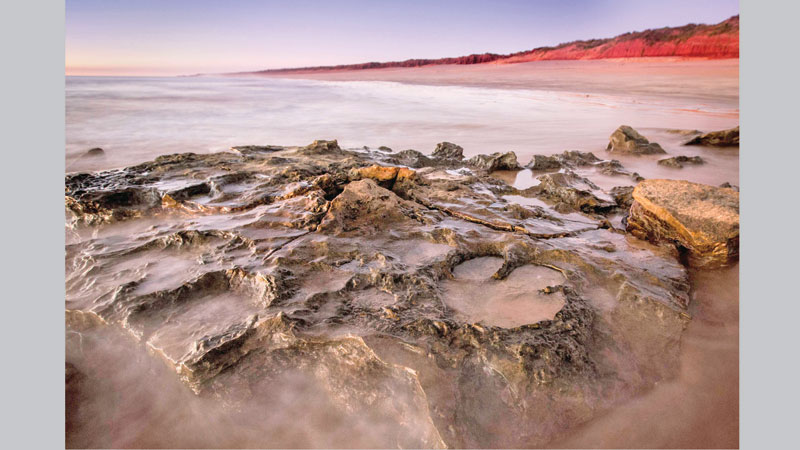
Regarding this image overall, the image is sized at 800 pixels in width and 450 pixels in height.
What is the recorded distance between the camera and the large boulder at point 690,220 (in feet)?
5.68

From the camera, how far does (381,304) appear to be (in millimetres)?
1330

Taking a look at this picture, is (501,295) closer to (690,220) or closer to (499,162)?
(690,220)

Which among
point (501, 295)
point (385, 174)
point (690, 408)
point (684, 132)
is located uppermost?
point (684, 132)

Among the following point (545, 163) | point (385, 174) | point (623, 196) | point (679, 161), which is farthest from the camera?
point (679, 161)

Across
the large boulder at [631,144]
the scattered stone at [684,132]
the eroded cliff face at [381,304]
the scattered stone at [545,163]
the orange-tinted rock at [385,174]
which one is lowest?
the eroded cliff face at [381,304]

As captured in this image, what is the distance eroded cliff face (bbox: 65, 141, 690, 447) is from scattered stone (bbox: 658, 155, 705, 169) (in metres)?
2.08

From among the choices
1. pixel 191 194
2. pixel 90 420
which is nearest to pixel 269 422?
pixel 90 420

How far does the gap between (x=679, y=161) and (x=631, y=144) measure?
0.57m

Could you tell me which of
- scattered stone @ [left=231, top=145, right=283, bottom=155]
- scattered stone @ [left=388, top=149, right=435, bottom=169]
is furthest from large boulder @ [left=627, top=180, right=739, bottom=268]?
scattered stone @ [left=231, top=145, right=283, bottom=155]

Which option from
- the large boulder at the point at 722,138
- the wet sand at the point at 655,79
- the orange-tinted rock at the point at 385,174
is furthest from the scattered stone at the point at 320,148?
the wet sand at the point at 655,79

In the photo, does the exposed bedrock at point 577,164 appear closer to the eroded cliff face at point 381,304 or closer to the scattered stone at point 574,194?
the scattered stone at point 574,194

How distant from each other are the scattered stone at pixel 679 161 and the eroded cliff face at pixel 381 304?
208 centimetres

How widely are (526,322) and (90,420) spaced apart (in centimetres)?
129

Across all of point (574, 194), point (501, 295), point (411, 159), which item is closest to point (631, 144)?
point (574, 194)
